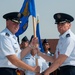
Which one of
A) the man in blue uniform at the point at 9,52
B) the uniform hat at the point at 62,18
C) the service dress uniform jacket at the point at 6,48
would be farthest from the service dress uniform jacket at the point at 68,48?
the service dress uniform jacket at the point at 6,48

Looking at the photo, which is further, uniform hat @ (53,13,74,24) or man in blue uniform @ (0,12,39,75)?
uniform hat @ (53,13,74,24)

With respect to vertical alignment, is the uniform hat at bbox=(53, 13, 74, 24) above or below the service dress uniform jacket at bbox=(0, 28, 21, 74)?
above

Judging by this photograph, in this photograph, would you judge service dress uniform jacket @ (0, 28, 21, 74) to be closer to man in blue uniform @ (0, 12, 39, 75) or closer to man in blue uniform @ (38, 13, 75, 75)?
man in blue uniform @ (0, 12, 39, 75)

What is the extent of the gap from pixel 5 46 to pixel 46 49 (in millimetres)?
3993

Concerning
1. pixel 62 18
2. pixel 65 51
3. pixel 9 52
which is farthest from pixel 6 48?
pixel 62 18

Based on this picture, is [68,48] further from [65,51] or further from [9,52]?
[9,52]

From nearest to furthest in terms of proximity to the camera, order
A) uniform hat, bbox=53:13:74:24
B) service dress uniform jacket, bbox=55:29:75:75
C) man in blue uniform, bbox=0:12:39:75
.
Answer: man in blue uniform, bbox=0:12:39:75
service dress uniform jacket, bbox=55:29:75:75
uniform hat, bbox=53:13:74:24

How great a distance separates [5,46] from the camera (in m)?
5.56

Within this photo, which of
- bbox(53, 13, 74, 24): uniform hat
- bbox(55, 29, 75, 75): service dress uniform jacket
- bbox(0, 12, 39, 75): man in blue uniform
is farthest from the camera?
bbox(53, 13, 74, 24): uniform hat

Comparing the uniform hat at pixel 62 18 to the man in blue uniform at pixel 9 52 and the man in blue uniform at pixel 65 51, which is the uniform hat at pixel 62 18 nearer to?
the man in blue uniform at pixel 65 51

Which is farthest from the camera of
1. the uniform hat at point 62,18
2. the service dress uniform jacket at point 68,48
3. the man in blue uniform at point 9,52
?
the uniform hat at point 62,18

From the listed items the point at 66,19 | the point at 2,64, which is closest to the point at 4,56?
the point at 2,64

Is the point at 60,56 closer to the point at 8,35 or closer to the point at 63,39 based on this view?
the point at 63,39

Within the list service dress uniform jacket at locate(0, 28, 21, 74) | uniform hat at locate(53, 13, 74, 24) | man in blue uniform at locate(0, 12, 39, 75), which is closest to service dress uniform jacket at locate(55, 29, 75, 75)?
uniform hat at locate(53, 13, 74, 24)
